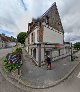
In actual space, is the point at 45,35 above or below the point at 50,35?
below

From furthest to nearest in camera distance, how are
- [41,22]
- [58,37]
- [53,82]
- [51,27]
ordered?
[58,37] → [51,27] → [41,22] → [53,82]

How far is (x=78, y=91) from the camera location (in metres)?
8.28

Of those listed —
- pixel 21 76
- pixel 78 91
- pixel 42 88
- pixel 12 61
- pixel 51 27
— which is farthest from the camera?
pixel 51 27

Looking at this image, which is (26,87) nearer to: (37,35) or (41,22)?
(37,35)

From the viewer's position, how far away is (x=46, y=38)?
1791cm

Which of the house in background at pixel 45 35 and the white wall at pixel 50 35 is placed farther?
the white wall at pixel 50 35

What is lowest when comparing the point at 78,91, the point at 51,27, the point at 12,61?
the point at 78,91

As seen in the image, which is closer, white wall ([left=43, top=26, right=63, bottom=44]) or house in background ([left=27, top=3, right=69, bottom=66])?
house in background ([left=27, top=3, right=69, bottom=66])

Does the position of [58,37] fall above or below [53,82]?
above

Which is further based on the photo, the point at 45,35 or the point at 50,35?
the point at 50,35

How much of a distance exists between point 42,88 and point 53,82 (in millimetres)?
1348

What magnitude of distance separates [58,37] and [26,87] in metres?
15.3

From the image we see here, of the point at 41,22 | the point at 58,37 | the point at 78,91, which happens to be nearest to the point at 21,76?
the point at 78,91

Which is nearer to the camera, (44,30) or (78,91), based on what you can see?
(78,91)
